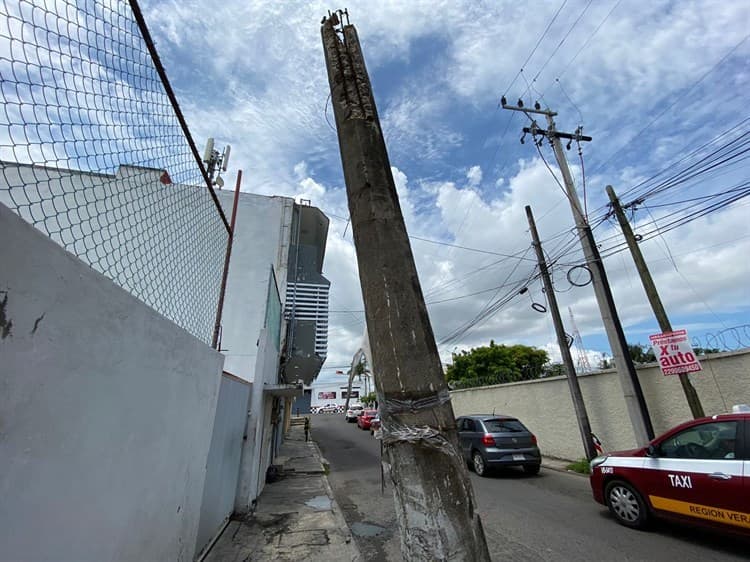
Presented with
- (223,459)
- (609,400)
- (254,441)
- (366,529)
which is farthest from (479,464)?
(223,459)

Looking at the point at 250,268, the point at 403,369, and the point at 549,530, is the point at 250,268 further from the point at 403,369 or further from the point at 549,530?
the point at 403,369

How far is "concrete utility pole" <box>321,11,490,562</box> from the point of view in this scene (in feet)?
3.24

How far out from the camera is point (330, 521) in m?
5.68

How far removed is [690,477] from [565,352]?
20.5 feet

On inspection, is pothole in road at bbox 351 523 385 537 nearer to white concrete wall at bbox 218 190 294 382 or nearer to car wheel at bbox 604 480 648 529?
car wheel at bbox 604 480 648 529

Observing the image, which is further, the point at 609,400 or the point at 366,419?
the point at 366,419

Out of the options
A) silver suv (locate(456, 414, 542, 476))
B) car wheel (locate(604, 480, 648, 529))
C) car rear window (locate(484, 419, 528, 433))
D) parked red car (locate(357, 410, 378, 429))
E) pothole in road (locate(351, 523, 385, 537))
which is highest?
parked red car (locate(357, 410, 378, 429))

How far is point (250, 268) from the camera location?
10406 millimetres

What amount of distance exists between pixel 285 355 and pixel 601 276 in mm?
8936

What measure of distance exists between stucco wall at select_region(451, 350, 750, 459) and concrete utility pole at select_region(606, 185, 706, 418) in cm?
45

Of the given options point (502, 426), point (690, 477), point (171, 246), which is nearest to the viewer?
point (171, 246)

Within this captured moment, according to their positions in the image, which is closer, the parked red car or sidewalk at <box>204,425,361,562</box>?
sidewalk at <box>204,425,361,562</box>

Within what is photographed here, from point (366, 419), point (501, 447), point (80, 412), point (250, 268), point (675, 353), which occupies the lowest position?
point (501, 447)

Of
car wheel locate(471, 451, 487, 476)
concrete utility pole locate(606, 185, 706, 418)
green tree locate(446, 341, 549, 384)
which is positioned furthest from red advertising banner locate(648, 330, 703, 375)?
green tree locate(446, 341, 549, 384)
